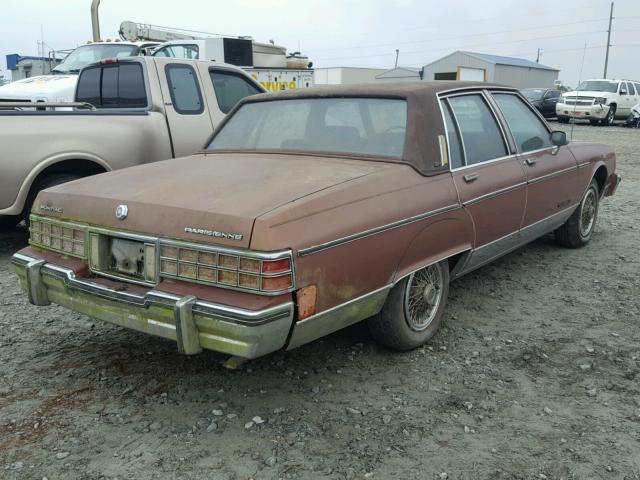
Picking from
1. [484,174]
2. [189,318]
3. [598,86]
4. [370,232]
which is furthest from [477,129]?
[598,86]

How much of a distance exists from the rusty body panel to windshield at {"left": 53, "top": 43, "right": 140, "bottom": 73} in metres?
7.81

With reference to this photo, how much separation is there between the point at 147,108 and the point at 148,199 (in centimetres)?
355

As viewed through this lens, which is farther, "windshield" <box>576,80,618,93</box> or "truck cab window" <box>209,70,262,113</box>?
"windshield" <box>576,80,618,93</box>

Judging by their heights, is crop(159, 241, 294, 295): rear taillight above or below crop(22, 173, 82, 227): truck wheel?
above

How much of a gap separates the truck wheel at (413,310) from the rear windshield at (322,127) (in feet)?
2.45

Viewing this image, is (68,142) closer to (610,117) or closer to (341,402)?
(341,402)

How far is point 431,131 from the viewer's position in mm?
3732

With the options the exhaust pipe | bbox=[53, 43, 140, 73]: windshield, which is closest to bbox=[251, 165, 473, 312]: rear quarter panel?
bbox=[53, 43, 140, 73]: windshield

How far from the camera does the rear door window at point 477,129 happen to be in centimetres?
408

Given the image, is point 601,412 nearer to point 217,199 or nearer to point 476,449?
point 476,449

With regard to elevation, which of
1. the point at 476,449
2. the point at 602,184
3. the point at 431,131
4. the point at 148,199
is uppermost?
the point at 431,131

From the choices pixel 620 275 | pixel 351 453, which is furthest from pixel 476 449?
pixel 620 275

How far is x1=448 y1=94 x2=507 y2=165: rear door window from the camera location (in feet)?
13.4

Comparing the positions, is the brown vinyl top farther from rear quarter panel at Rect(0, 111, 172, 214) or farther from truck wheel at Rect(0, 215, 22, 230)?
truck wheel at Rect(0, 215, 22, 230)
